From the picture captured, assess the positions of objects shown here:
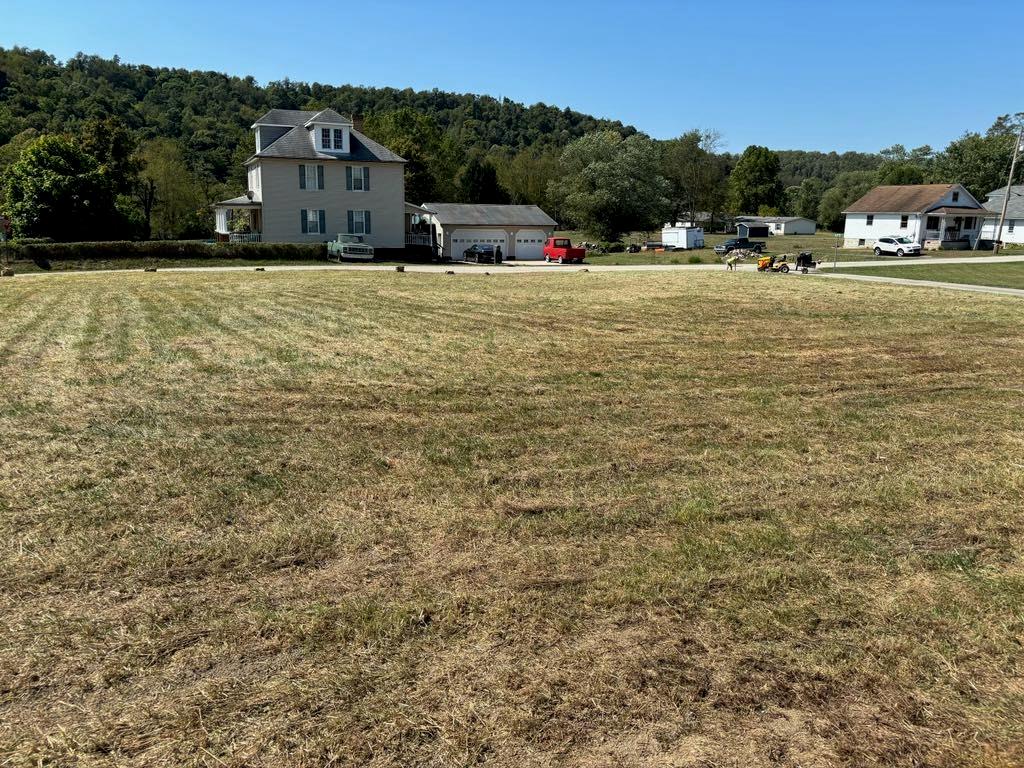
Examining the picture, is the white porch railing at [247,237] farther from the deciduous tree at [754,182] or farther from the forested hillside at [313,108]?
the deciduous tree at [754,182]

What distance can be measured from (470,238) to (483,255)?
162 inches

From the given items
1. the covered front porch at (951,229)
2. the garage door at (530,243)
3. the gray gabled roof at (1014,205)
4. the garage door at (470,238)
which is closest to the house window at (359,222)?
the garage door at (470,238)

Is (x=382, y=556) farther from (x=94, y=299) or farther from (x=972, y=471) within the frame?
(x=94, y=299)

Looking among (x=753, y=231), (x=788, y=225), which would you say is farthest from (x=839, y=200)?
(x=753, y=231)

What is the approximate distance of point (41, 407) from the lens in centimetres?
810

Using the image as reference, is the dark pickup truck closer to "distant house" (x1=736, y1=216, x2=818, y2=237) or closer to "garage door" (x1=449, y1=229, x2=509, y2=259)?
"garage door" (x1=449, y1=229, x2=509, y2=259)

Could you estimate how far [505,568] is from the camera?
452 centimetres

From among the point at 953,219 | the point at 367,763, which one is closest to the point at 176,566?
the point at 367,763

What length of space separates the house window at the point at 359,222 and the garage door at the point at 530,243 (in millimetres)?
11149

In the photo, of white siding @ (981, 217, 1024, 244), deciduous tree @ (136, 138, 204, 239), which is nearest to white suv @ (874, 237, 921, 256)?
white siding @ (981, 217, 1024, 244)

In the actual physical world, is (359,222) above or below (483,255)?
above

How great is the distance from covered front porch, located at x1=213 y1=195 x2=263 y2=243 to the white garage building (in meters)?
11.3

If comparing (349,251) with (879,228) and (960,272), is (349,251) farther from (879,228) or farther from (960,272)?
(879,228)

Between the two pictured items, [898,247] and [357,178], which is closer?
[357,178]
